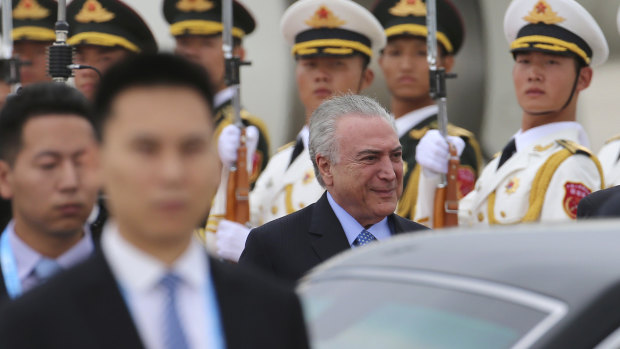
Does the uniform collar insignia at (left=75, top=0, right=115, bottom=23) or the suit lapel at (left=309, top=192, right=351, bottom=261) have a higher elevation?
the uniform collar insignia at (left=75, top=0, right=115, bottom=23)

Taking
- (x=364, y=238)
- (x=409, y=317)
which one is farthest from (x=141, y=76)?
(x=364, y=238)

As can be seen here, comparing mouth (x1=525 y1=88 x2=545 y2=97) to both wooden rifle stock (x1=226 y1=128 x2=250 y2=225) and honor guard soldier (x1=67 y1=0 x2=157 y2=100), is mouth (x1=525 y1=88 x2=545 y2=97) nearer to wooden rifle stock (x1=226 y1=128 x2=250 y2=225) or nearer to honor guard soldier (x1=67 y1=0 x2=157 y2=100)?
wooden rifle stock (x1=226 y1=128 x2=250 y2=225)

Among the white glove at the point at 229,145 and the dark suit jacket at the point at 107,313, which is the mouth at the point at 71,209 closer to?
the dark suit jacket at the point at 107,313

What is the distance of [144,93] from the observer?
1.99 m

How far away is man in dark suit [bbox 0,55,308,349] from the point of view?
6.25 ft

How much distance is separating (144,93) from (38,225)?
1.07 m

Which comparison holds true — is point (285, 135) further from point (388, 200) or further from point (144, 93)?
point (144, 93)

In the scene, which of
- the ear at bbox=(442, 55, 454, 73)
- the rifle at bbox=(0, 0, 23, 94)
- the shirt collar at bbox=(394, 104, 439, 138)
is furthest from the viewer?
the ear at bbox=(442, 55, 454, 73)

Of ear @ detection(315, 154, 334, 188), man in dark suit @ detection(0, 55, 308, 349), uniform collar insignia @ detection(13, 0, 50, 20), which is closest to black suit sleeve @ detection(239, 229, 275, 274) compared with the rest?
ear @ detection(315, 154, 334, 188)

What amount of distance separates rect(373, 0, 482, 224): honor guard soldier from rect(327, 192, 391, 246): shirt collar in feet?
7.70

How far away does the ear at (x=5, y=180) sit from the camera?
3021 mm

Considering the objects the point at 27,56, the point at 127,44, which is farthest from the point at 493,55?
the point at 27,56

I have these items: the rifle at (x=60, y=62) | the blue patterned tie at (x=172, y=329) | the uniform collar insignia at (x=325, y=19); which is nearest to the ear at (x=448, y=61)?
the uniform collar insignia at (x=325, y=19)

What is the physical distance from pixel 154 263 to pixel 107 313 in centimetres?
11
